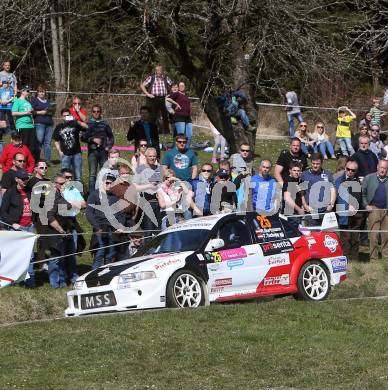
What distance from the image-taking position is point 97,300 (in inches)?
623

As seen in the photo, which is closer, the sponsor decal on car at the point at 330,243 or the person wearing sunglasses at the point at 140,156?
the sponsor decal on car at the point at 330,243

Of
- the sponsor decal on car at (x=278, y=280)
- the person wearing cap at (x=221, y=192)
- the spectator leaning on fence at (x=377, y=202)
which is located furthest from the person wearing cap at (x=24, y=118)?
the sponsor decal on car at (x=278, y=280)

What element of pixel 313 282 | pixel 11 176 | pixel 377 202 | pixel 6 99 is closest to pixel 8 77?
pixel 6 99

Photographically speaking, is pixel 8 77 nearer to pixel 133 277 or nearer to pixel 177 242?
pixel 177 242

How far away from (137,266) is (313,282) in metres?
2.89

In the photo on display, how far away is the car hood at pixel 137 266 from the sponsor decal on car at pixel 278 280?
1353 mm

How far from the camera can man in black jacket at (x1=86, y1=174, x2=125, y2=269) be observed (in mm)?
18375

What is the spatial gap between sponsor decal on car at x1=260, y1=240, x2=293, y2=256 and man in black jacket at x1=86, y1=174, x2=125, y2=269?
2.96 metres

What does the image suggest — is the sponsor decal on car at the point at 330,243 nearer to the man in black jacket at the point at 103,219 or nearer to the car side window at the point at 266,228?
→ the car side window at the point at 266,228

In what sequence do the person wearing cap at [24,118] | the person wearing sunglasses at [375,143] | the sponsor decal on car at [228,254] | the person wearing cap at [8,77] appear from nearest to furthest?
the sponsor decal on car at [228,254]
the person wearing cap at [24,118]
the person wearing sunglasses at [375,143]
the person wearing cap at [8,77]

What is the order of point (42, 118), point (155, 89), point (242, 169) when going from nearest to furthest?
point (242, 169), point (42, 118), point (155, 89)

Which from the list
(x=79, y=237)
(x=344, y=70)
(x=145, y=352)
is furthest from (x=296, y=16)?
(x=145, y=352)

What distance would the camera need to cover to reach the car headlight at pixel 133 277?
51.0 ft

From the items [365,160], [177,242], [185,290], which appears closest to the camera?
[185,290]
